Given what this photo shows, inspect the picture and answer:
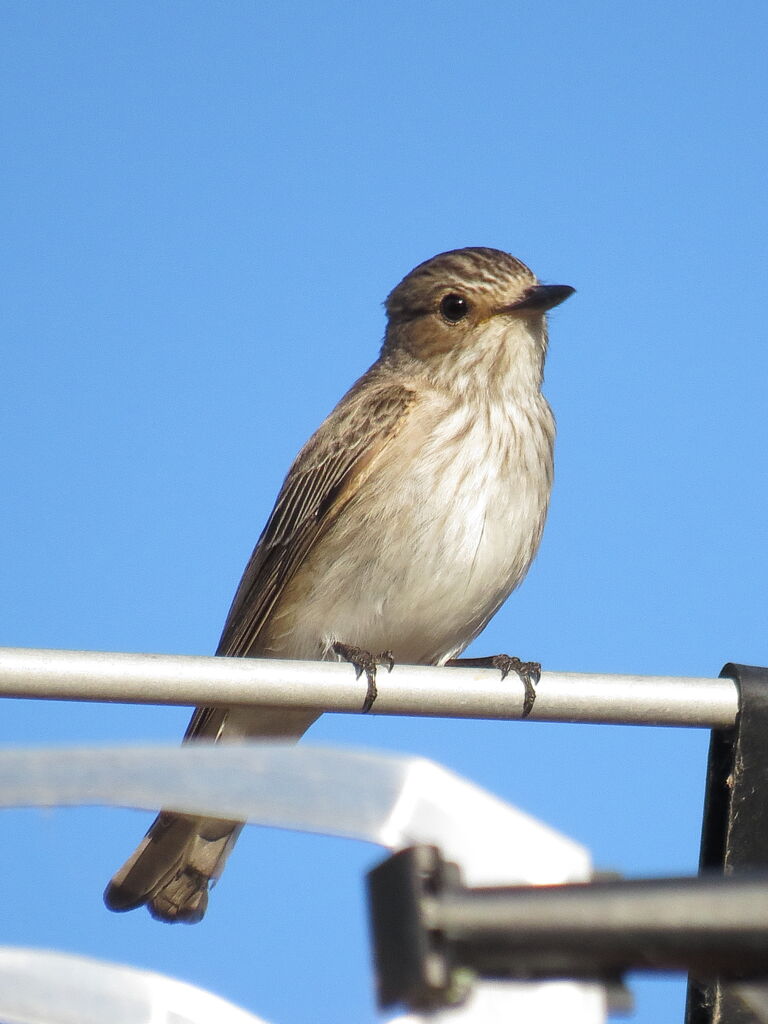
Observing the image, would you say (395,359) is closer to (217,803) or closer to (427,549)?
(427,549)

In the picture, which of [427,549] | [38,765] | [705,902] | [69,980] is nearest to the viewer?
[705,902]

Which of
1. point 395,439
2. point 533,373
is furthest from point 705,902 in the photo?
point 533,373

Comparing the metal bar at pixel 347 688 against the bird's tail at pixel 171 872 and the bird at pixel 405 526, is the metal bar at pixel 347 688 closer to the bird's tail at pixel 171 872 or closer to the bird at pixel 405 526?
the bird at pixel 405 526

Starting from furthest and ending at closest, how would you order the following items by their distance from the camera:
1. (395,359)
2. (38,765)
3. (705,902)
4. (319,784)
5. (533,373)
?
1. (395,359)
2. (533,373)
3. (38,765)
4. (319,784)
5. (705,902)

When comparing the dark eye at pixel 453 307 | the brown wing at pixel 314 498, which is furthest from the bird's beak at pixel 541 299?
the brown wing at pixel 314 498

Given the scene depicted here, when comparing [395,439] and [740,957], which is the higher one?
[395,439]

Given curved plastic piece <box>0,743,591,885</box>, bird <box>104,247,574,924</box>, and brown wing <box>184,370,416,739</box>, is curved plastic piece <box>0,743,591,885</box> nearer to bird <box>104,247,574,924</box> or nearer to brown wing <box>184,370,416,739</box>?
bird <box>104,247,574,924</box>
